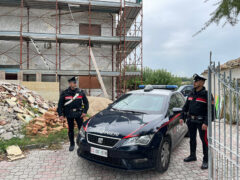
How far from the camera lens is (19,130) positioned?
4785 mm

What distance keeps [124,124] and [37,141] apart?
259 cm

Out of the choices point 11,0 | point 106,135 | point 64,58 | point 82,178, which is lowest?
point 82,178

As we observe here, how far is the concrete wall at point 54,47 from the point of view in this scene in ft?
40.3

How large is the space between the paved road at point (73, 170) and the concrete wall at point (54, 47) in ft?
32.5

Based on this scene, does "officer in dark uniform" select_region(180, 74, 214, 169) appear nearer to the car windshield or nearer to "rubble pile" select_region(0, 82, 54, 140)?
the car windshield

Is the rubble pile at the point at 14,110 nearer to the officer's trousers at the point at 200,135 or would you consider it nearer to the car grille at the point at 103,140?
the car grille at the point at 103,140

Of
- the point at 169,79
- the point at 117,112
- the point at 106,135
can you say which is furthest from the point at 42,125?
the point at 169,79

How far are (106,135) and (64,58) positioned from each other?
11.5 metres

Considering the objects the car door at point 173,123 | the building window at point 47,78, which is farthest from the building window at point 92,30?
the car door at point 173,123

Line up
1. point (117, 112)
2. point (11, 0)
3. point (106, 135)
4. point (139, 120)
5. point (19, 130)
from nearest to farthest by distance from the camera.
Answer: point (106, 135)
point (139, 120)
point (117, 112)
point (19, 130)
point (11, 0)

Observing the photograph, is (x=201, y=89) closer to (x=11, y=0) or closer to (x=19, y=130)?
(x=19, y=130)

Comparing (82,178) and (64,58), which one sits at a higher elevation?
(64,58)

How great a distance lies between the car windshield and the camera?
11.1 ft

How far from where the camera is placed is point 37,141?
4141 mm
